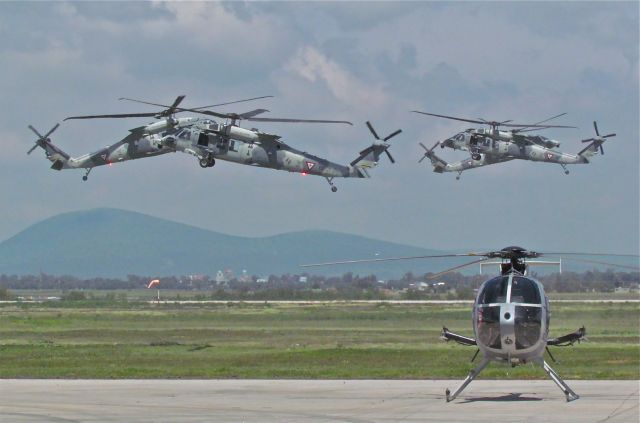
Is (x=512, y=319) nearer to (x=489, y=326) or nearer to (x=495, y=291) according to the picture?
(x=489, y=326)

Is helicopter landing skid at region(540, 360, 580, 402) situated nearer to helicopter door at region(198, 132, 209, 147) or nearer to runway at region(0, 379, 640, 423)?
runway at region(0, 379, 640, 423)

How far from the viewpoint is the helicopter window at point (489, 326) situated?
24609 millimetres

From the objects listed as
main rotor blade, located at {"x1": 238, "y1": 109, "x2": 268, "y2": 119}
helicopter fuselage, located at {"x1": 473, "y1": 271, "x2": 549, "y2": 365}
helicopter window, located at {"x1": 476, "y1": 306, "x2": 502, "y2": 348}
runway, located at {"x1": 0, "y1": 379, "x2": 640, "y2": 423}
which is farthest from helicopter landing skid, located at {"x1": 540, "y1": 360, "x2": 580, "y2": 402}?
main rotor blade, located at {"x1": 238, "y1": 109, "x2": 268, "y2": 119}

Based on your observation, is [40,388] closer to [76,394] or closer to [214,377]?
[76,394]

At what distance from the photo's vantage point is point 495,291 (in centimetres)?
2492

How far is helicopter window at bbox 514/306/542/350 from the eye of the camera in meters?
24.4

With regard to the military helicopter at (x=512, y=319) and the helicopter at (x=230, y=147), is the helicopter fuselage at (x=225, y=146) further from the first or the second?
the military helicopter at (x=512, y=319)

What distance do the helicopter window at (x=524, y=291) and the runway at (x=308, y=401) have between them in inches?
88.3

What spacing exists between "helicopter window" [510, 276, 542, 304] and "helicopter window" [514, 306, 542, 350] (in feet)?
0.66

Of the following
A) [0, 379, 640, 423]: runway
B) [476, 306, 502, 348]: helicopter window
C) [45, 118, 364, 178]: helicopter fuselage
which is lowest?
[0, 379, 640, 423]: runway

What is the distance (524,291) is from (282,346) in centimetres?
2433

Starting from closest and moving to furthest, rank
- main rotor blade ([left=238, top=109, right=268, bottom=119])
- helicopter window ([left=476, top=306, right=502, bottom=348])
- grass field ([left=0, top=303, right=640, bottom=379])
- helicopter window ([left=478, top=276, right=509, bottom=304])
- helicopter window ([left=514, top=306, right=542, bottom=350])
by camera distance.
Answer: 1. helicopter window ([left=514, top=306, right=542, bottom=350])
2. helicopter window ([left=476, top=306, right=502, bottom=348])
3. helicopter window ([left=478, top=276, right=509, bottom=304])
4. grass field ([left=0, top=303, right=640, bottom=379])
5. main rotor blade ([left=238, top=109, right=268, bottom=119])

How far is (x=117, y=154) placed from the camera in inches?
1871

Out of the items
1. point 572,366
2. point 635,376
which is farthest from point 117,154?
point 635,376
